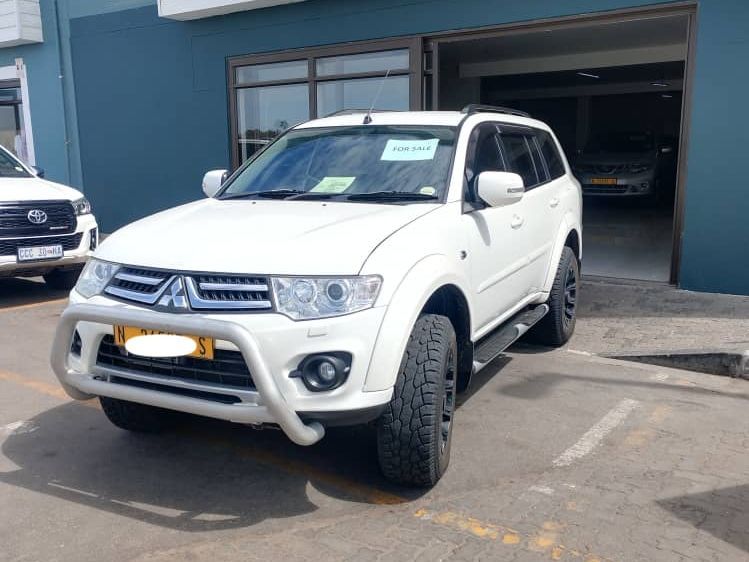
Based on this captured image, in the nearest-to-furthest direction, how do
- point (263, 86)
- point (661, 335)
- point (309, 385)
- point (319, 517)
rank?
point (309, 385)
point (319, 517)
point (661, 335)
point (263, 86)

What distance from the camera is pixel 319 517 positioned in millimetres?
3391

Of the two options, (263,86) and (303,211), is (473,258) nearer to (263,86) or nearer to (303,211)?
(303,211)

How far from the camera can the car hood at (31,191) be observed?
767 centimetres

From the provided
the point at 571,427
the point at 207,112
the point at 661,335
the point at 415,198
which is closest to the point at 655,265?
the point at 661,335

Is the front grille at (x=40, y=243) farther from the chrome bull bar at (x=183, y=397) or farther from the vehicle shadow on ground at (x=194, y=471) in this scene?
the chrome bull bar at (x=183, y=397)

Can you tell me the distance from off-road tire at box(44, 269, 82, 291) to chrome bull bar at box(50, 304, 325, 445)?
5829 mm

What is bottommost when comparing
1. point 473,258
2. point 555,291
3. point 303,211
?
point 555,291

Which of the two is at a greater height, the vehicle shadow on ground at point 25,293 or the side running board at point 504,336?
the side running board at point 504,336

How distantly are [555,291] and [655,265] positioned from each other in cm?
386

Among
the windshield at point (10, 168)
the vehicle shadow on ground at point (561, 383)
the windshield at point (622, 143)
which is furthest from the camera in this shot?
the windshield at point (622, 143)

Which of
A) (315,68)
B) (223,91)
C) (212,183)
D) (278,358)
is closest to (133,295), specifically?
(278,358)

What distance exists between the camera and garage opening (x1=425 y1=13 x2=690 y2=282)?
31.2 ft

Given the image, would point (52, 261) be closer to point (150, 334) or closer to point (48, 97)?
point (150, 334)

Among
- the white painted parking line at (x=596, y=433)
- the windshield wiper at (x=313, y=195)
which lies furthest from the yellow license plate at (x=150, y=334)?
the white painted parking line at (x=596, y=433)
